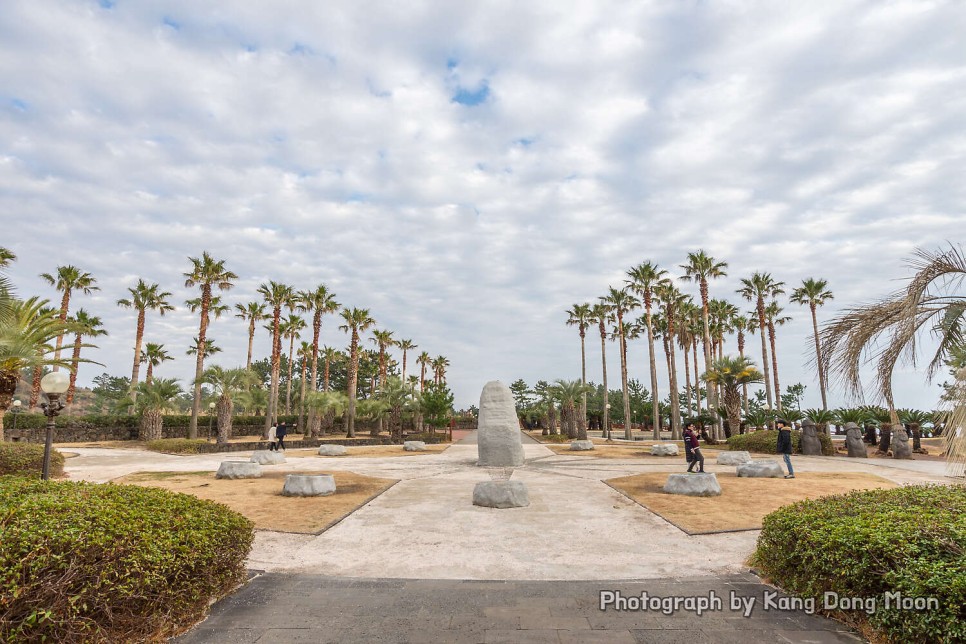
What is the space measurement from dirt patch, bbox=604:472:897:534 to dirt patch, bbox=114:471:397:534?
21.4 ft

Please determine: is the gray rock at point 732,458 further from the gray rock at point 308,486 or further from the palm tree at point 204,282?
the palm tree at point 204,282

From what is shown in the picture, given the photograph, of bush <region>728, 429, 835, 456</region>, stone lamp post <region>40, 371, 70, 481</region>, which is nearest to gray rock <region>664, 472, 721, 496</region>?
stone lamp post <region>40, 371, 70, 481</region>

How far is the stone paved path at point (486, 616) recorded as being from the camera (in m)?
4.27

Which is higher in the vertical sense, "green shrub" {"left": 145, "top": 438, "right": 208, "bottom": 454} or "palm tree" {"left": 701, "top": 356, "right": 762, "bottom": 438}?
"palm tree" {"left": 701, "top": 356, "right": 762, "bottom": 438}

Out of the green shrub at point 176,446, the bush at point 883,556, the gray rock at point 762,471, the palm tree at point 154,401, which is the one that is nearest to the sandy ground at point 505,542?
the bush at point 883,556

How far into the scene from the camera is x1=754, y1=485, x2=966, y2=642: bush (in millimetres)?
3631

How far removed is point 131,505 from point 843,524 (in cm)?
737

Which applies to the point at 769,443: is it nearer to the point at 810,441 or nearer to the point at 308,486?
the point at 810,441

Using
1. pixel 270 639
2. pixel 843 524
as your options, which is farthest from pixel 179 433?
pixel 843 524

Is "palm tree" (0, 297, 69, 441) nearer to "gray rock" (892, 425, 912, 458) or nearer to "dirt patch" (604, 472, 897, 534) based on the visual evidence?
"dirt patch" (604, 472, 897, 534)

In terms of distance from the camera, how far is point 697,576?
603 cm

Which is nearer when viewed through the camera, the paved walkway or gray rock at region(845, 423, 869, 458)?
the paved walkway

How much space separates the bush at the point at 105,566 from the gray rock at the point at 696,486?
32.3 ft

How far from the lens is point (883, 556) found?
4199mm
